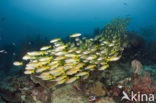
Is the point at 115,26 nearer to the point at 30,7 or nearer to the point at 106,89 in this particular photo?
the point at 106,89

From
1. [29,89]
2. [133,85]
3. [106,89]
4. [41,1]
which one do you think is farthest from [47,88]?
[41,1]

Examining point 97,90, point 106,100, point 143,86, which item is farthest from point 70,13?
point 106,100

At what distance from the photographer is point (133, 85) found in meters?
5.07

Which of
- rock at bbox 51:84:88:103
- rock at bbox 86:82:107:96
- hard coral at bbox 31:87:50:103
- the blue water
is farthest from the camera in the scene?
the blue water

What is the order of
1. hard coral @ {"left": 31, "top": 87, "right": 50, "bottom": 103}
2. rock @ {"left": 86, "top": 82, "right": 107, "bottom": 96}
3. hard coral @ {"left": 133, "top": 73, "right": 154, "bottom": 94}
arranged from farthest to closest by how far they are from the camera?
1. hard coral @ {"left": 31, "top": 87, "right": 50, "bottom": 103}
2. rock @ {"left": 86, "top": 82, "right": 107, "bottom": 96}
3. hard coral @ {"left": 133, "top": 73, "right": 154, "bottom": 94}

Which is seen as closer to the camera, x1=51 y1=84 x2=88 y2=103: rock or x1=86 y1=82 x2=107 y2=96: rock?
x1=51 y1=84 x2=88 y2=103: rock

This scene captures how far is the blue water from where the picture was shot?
3381 inches

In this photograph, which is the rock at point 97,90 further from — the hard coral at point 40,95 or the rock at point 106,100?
the hard coral at point 40,95

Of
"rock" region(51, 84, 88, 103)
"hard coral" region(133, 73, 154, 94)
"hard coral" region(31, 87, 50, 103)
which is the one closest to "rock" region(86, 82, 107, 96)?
"rock" region(51, 84, 88, 103)

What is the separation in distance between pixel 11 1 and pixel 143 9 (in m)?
98.9

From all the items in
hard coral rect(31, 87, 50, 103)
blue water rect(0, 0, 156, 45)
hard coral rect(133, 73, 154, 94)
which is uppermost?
blue water rect(0, 0, 156, 45)

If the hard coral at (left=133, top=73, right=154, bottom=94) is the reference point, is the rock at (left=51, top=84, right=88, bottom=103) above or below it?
below

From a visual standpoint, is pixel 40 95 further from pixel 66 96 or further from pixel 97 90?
pixel 97 90

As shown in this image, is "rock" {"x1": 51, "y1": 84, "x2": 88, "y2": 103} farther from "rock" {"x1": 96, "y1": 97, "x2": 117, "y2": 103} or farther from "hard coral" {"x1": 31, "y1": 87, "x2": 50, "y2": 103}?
"rock" {"x1": 96, "y1": 97, "x2": 117, "y2": 103}
